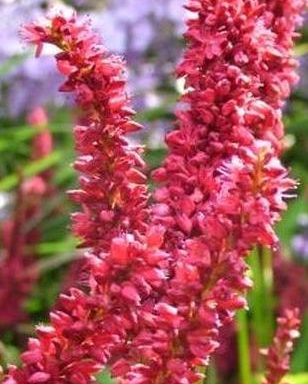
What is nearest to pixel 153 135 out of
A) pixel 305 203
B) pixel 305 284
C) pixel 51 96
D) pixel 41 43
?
pixel 51 96

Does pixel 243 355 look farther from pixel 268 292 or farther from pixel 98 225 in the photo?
pixel 98 225

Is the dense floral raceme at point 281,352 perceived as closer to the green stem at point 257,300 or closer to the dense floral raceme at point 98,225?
the dense floral raceme at point 98,225

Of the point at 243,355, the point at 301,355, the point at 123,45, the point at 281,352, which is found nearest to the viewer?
the point at 281,352

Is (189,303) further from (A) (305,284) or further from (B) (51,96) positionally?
(B) (51,96)

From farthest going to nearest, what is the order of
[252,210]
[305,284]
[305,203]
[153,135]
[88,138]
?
[153,135] < [305,203] < [305,284] < [88,138] < [252,210]

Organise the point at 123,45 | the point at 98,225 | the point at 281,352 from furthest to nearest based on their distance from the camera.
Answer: the point at 123,45 → the point at 281,352 → the point at 98,225

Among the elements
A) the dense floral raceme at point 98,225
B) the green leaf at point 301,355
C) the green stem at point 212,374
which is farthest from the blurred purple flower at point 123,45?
the dense floral raceme at point 98,225

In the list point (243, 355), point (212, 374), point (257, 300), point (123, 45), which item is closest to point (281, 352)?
point (243, 355)
